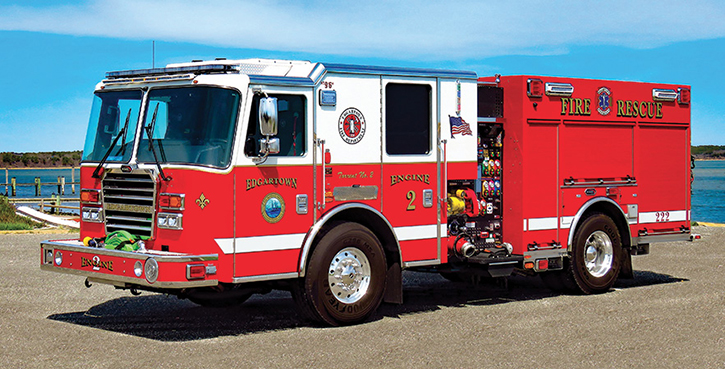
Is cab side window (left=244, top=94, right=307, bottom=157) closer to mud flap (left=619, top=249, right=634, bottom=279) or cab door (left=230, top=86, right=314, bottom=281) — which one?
cab door (left=230, top=86, right=314, bottom=281)

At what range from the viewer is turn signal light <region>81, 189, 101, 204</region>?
9719 millimetres

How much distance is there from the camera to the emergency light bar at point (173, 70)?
907 cm

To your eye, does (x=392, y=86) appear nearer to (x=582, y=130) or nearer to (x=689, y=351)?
(x=582, y=130)

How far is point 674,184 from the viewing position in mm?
13672

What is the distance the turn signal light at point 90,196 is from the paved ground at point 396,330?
1.36m

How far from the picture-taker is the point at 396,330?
956 centimetres

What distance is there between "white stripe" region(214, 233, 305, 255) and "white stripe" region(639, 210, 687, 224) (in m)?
6.03

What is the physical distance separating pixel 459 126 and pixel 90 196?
4.39m

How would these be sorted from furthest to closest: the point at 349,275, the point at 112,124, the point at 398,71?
the point at 398,71
the point at 112,124
the point at 349,275

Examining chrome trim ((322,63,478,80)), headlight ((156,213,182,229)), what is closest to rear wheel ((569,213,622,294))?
chrome trim ((322,63,478,80))

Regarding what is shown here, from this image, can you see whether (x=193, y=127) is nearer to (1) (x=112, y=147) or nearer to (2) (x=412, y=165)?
(1) (x=112, y=147)

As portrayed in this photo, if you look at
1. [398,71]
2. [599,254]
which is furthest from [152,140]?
[599,254]

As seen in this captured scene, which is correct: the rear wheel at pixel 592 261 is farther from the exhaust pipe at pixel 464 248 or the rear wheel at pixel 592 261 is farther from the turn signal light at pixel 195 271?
the turn signal light at pixel 195 271

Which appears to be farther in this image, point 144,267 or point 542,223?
point 542,223
